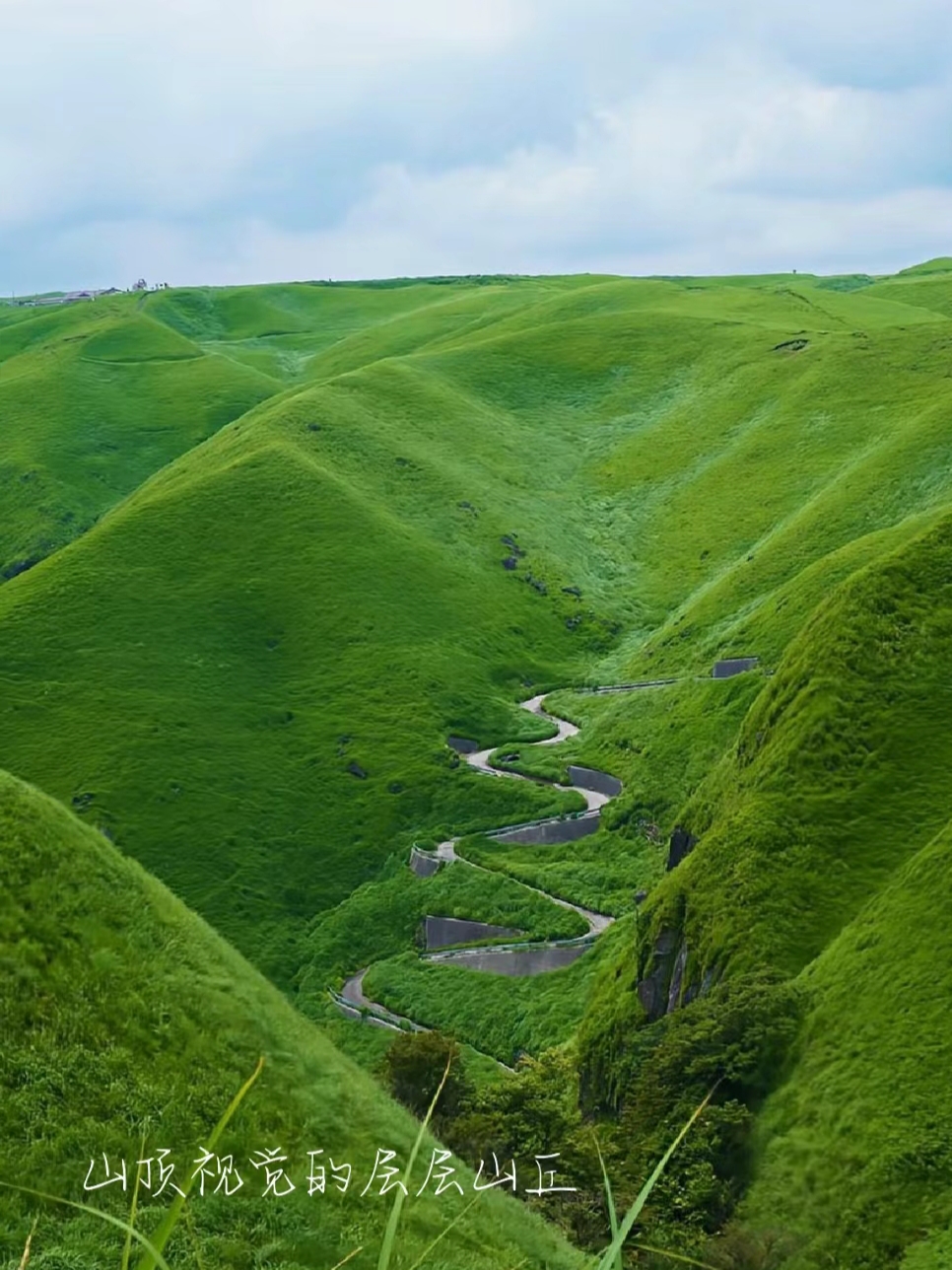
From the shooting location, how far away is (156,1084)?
2447cm

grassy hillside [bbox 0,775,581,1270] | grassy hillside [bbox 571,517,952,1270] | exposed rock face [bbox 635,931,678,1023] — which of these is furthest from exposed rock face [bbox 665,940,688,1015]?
grassy hillside [bbox 0,775,581,1270]

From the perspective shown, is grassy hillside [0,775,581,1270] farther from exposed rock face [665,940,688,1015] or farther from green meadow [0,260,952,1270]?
exposed rock face [665,940,688,1015]

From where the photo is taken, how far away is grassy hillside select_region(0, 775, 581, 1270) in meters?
20.9

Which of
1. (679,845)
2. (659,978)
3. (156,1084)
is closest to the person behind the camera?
(156,1084)

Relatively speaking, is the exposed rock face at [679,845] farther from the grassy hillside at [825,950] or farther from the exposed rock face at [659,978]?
the exposed rock face at [659,978]

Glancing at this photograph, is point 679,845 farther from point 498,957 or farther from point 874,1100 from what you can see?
point 874,1100

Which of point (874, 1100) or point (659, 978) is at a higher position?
point (874, 1100)

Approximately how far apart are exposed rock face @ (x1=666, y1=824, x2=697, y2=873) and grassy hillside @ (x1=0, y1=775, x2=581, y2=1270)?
94.7ft

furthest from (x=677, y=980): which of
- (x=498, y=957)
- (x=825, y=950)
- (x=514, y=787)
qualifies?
(x=514, y=787)

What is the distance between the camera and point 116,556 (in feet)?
413

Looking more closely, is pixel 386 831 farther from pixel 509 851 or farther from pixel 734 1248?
pixel 734 1248

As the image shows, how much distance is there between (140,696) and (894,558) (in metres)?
68.8

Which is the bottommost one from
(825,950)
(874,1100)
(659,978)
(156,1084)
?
(659,978)

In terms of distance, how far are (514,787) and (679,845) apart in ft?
116
